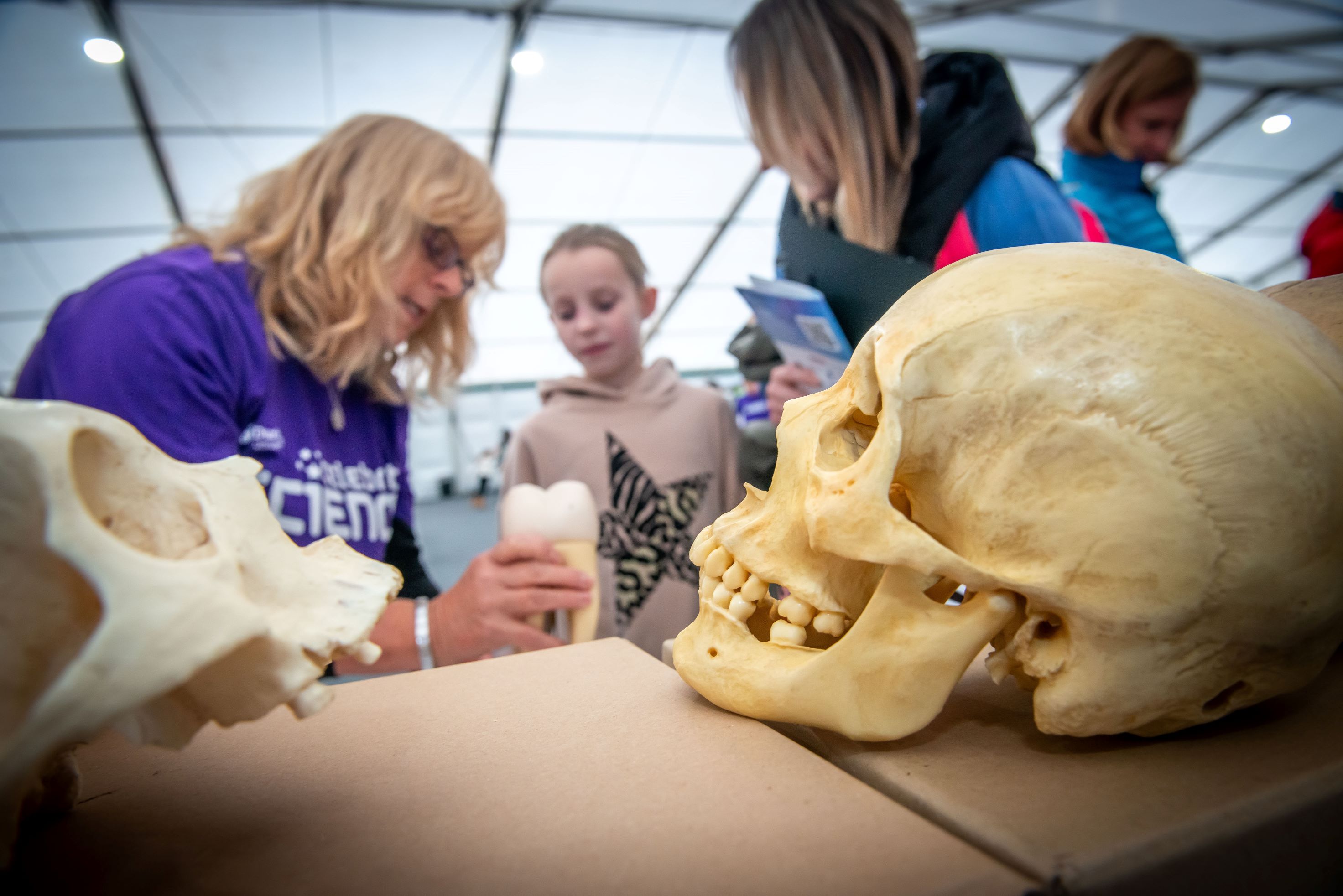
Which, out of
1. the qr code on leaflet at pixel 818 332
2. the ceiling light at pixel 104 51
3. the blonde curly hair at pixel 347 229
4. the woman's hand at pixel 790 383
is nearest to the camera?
the qr code on leaflet at pixel 818 332

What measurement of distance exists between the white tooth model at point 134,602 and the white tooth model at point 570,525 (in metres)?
0.61

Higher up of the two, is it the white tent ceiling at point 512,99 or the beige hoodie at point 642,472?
the white tent ceiling at point 512,99

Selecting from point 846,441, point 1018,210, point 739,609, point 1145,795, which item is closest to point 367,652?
point 739,609

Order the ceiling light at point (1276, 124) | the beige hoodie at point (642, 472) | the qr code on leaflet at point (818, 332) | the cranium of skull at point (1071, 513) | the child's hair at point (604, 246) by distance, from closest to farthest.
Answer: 1. the cranium of skull at point (1071, 513)
2. the qr code on leaflet at point (818, 332)
3. the beige hoodie at point (642, 472)
4. the child's hair at point (604, 246)
5. the ceiling light at point (1276, 124)

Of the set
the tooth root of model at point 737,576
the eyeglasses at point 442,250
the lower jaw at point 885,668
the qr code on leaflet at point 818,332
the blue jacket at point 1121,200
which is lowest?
the lower jaw at point 885,668

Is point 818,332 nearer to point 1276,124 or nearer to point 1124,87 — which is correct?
point 1124,87

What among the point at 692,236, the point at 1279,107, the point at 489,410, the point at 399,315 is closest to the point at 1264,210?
the point at 1279,107

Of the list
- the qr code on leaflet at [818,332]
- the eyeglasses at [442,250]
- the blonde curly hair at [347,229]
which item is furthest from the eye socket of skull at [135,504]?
the eyeglasses at [442,250]

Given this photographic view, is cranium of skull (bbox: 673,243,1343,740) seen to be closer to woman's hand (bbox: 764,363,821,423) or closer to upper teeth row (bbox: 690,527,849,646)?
upper teeth row (bbox: 690,527,849,646)

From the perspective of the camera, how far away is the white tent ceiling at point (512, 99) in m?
4.48

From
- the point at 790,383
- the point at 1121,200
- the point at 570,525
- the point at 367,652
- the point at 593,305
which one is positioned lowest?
the point at 570,525

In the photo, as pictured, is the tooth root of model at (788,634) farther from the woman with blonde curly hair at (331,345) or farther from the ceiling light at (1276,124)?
the ceiling light at (1276,124)

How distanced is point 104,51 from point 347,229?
4399mm

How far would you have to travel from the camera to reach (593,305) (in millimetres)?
1896
